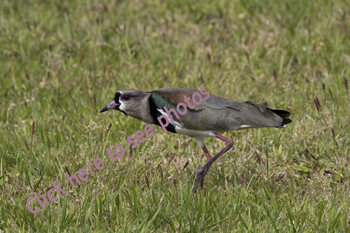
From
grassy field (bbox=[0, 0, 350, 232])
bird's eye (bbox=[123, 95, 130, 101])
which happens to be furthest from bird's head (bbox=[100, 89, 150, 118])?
grassy field (bbox=[0, 0, 350, 232])

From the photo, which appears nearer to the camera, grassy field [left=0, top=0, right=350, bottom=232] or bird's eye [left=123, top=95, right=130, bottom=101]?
grassy field [left=0, top=0, right=350, bottom=232]

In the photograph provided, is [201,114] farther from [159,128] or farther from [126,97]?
[159,128]

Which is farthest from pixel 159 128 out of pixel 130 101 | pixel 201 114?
pixel 201 114

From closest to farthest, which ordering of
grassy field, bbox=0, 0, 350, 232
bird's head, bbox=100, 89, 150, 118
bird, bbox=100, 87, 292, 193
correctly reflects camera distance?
grassy field, bbox=0, 0, 350, 232
bird, bbox=100, 87, 292, 193
bird's head, bbox=100, 89, 150, 118

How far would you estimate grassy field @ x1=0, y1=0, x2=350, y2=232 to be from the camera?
4.14m

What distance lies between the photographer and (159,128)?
593 cm

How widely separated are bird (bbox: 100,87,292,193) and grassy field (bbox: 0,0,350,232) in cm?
38

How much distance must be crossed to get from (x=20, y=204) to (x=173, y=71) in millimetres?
3603

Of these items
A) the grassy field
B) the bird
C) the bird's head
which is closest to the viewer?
the grassy field

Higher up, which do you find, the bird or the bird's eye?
the bird's eye

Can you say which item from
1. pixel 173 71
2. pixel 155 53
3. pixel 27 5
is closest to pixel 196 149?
pixel 173 71

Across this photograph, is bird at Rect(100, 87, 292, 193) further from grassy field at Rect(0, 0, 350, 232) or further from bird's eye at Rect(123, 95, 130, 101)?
grassy field at Rect(0, 0, 350, 232)

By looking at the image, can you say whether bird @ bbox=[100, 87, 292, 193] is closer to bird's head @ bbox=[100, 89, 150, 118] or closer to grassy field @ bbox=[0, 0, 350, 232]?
bird's head @ bbox=[100, 89, 150, 118]

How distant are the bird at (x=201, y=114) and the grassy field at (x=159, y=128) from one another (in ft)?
1.25
